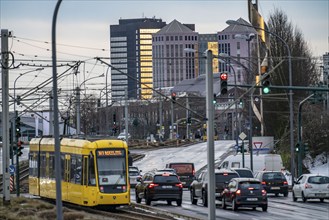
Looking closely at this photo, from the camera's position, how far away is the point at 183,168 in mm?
64438

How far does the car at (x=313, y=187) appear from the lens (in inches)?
1865

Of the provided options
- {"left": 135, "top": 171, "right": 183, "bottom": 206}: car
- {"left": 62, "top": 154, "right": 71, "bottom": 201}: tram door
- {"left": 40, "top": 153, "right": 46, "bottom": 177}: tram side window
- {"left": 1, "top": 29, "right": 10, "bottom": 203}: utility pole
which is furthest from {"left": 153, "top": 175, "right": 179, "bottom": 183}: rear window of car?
{"left": 1, "top": 29, "right": 10, "bottom": 203}: utility pole

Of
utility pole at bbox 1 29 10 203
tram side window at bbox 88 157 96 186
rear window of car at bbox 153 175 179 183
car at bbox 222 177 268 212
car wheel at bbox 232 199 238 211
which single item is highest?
utility pole at bbox 1 29 10 203

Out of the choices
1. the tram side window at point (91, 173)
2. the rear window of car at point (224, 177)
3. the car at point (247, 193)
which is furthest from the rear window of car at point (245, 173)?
the tram side window at point (91, 173)

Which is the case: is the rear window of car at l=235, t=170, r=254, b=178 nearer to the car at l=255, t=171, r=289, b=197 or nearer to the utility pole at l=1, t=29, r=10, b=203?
the car at l=255, t=171, r=289, b=197

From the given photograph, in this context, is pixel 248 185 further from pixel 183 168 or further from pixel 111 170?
pixel 183 168

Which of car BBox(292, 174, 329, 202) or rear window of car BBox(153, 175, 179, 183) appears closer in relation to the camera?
rear window of car BBox(153, 175, 179, 183)

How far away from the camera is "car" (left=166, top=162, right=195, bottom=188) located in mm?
64062

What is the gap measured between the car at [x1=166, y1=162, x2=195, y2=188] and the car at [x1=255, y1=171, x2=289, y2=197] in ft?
31.4

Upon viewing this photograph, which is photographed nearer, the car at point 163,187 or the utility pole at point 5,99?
the utility pole at point 5,99

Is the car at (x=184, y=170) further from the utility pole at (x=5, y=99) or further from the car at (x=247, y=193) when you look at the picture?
the car at (x=247, y=193)

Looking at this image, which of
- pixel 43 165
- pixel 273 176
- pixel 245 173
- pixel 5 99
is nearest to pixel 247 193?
pixel 245 173

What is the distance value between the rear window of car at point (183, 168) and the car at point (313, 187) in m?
16.4

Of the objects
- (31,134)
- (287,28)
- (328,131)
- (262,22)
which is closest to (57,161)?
(328,131)
